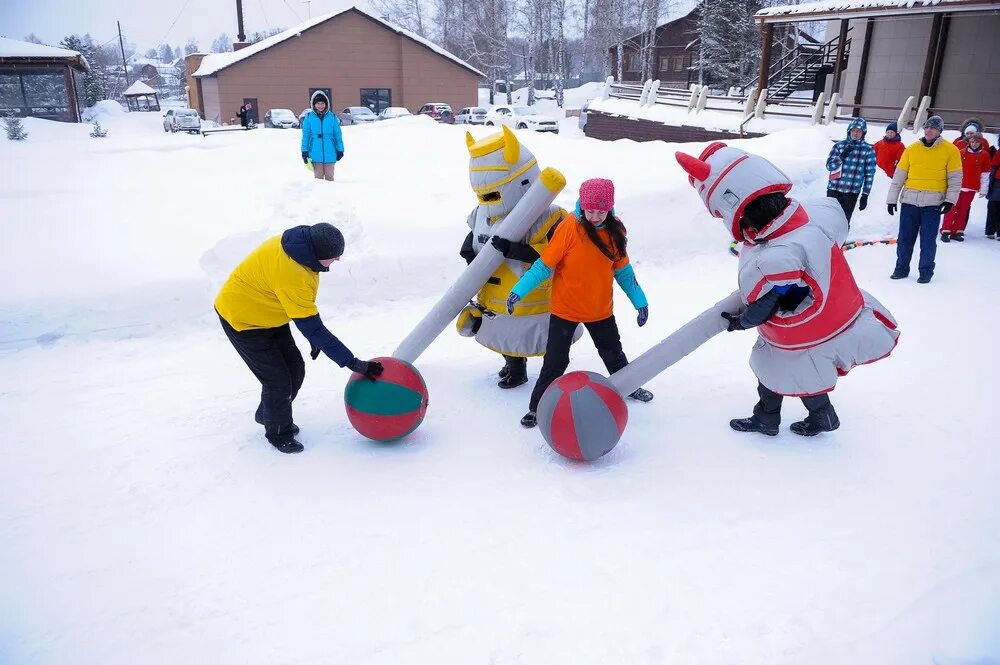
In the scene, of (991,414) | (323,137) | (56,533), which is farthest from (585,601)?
(323,137)

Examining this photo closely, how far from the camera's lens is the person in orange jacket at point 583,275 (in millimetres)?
4465

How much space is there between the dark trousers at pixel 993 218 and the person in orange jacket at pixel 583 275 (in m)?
8.13

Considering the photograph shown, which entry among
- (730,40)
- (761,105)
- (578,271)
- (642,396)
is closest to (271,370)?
(578,271)

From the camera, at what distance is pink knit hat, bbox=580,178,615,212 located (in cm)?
429

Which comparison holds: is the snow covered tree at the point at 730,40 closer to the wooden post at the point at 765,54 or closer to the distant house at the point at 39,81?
the wooden post at the point at 765,54

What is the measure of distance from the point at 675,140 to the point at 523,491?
17800 millimetres

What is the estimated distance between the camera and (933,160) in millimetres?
7664

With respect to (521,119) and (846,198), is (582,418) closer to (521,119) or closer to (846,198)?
(846,198)

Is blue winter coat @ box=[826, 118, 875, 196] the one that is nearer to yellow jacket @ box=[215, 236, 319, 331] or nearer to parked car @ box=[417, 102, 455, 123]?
yellow jacket @ box=[215, 236, 319, 331]

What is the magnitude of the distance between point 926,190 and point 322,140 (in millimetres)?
8188

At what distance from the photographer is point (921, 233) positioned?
7.97 meters

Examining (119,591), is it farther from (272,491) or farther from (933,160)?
(933,160)

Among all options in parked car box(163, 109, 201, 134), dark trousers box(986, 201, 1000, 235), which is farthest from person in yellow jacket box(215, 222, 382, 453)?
parked car box(163, 109, 201, 134)

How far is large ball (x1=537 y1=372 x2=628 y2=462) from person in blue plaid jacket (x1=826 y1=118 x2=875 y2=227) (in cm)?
629
